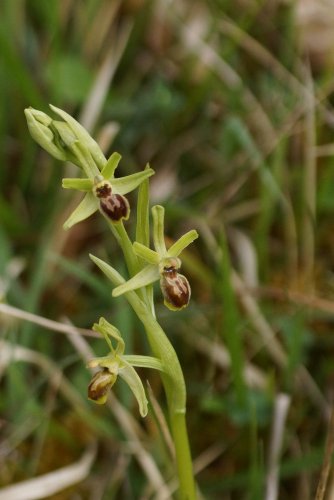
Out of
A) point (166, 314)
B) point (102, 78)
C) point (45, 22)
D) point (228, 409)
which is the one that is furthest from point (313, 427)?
point (45, 22)

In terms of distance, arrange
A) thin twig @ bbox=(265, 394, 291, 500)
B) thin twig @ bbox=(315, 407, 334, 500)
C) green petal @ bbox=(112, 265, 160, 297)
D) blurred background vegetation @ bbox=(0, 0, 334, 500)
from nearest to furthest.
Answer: green petal @ bbox=(112, 265, 160, 297), thin twig @ bbox=(315, 407, 334, 500), thin twig @ bbox=(265, 394, 291, 500), blurred background vegetation @ bbox=(0, 0, 334, 500)

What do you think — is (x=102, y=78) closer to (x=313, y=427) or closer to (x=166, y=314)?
(x=166, y=314)

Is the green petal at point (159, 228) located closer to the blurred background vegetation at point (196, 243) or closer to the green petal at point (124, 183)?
the green petal at point (124, 183)

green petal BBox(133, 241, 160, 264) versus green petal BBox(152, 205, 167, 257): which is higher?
green petal BBox(152, 205, 167, 257)

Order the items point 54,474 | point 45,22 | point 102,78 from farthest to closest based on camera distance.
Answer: point 45,22, point 102,78, point 54,474

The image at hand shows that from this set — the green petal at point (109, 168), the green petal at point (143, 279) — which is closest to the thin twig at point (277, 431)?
the green petal at point (143, 279)

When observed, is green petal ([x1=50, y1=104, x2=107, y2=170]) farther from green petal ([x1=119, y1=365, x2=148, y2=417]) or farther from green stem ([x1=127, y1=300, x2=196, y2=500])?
green petal ([x1=119, y1=365, x2=148, y2=417])

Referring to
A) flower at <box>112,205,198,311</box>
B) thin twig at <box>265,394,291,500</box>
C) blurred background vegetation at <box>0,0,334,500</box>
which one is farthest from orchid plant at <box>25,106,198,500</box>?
thin twig at <box>265,394,291,500</box>
